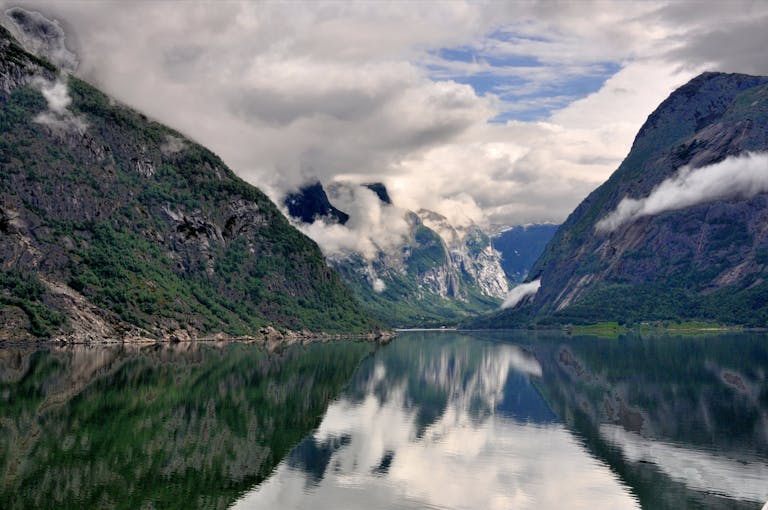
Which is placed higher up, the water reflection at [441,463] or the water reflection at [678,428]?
the water reflection at [678,428]

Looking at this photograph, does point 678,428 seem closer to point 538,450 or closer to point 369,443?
point 538,450

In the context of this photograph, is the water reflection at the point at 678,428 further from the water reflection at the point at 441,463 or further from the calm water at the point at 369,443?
the water reflection at the point at 441,463

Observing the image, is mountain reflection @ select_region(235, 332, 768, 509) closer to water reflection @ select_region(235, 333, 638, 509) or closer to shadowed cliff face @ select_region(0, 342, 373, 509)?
water reflection @ select_region(235, 333, 638, 509)

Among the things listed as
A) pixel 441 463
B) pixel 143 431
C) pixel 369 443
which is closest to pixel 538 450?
pixel 441 463

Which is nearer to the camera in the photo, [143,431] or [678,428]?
[143,431]

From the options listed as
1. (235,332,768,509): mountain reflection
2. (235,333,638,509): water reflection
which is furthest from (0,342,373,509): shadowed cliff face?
(235,332,768,509): mountain reflection

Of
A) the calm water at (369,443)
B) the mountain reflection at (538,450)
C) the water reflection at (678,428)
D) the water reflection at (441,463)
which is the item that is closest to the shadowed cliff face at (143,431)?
the calm water at (369,443)
